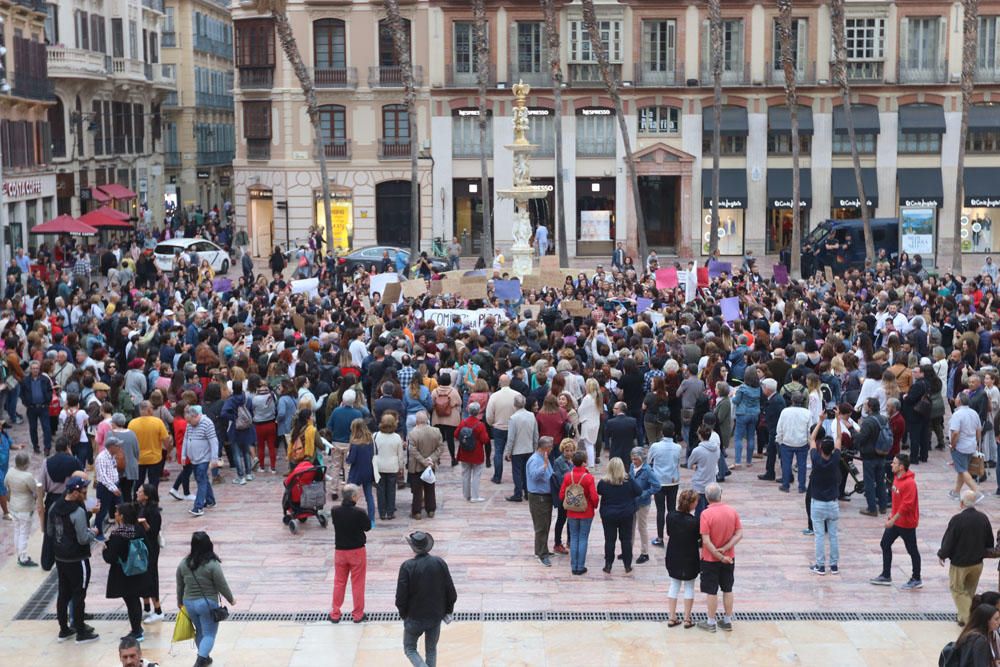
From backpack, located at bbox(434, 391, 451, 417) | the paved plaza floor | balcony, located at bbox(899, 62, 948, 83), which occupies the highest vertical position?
balcony, located at bbox(899, 62, 948, 83)

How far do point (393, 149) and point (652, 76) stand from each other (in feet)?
33.8

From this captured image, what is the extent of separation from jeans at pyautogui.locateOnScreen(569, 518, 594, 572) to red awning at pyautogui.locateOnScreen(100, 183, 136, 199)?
43.4 meters

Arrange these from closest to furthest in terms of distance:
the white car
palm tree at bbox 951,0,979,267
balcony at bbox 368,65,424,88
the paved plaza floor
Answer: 1. the paved plaza floor
2. palm tree at bbox 951,0,979,267
3. the white car
4. balcony at bbox 368,65,424,88

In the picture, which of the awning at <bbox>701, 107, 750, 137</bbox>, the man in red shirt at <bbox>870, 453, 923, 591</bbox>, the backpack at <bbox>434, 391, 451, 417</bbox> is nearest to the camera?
the man in red shirt at <bbox>870, 453, 923, 591</bbox>

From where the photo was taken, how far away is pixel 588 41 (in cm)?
5478

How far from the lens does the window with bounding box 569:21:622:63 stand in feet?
178

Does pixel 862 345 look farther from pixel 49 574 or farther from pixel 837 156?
pixel 837 156

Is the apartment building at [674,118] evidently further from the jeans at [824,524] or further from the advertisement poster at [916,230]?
the jeans at [824,524]

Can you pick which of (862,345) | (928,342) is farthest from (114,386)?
(928,342)

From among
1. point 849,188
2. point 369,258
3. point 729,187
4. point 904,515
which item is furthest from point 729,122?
point 904,515

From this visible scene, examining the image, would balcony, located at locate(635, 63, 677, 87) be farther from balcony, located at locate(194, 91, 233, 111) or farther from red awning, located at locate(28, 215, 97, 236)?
balcony, located at locate(194, 91, 233, 111)

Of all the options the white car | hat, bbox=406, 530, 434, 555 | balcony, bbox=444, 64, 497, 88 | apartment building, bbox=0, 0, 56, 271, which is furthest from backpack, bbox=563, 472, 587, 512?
balcony, bbox=444, 64, 497, 88

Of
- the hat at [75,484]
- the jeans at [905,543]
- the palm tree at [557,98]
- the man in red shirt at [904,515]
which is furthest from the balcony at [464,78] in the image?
the hat at [75,484]

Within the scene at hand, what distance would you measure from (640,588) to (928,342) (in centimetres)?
1134
